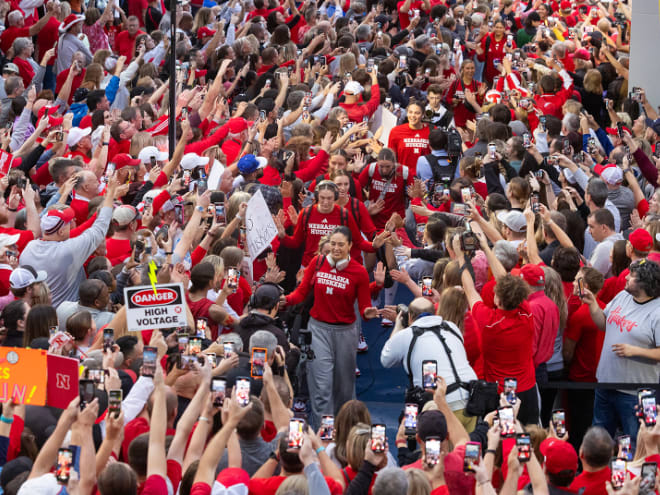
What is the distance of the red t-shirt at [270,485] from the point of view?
5.15m

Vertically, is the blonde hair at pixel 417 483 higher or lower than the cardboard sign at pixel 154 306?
lower

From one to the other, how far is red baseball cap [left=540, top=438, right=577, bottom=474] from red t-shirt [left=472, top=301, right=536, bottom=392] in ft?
5.17

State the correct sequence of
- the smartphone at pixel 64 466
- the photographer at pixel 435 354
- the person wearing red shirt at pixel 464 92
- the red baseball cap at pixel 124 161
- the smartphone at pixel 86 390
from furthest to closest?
the person wearing red shirt at pixel 464 92
the red baseball cap at pixel 124 161
the photographer at pixel 435 354
the smartphone at pixel 86 390
the smartphone at pixel 64 466

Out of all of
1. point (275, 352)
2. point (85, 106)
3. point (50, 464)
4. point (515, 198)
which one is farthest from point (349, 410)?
point (85, 106)

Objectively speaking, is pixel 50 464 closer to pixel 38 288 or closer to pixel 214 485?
pixel 214 485

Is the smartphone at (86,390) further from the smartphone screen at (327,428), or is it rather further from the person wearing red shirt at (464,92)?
the person wearing red shirt at (464,92)

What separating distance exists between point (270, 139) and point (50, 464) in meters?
6.51

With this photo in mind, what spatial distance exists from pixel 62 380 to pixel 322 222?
14.1 ft

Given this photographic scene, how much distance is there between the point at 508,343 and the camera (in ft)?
22.7

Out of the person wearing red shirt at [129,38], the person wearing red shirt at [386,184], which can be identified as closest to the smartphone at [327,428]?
the person wearing red shirt at [386,184]

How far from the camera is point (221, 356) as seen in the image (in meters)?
6.53

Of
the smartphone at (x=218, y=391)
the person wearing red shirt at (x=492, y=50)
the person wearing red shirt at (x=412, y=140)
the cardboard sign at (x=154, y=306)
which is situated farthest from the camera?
the person wearing red shirt at (x=492, y=50)

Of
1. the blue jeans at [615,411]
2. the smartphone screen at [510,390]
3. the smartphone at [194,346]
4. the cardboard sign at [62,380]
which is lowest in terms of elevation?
the blue jeans at [615,411]

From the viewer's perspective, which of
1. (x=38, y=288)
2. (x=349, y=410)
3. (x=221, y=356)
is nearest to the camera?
(x=349, y=410)
